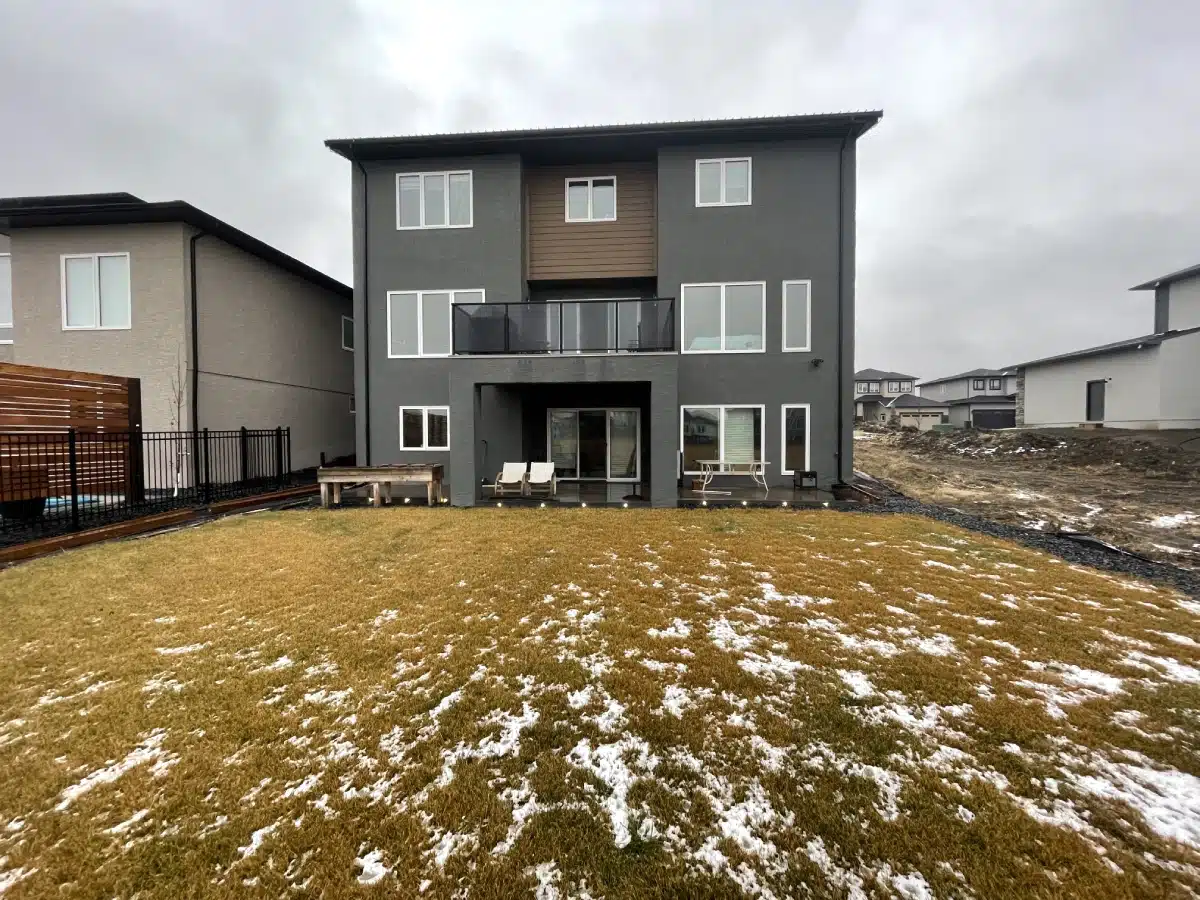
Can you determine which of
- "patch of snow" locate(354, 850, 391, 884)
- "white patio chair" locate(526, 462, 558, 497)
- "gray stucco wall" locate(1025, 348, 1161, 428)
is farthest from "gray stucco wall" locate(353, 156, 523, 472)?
"gray stucco wall" locate(1025, 348, 1161, 428)

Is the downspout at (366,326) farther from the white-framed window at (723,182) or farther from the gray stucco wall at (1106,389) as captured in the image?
the gray stucco wall at (1106,389)

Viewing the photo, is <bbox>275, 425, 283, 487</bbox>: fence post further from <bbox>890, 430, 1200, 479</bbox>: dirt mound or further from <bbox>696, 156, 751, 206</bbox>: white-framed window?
<bbox>890, 430, 1200, 479</bbox>: dirt mound

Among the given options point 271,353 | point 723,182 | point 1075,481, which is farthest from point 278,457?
point 1075,481

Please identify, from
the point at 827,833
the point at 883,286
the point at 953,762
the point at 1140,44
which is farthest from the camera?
the point at 883,286

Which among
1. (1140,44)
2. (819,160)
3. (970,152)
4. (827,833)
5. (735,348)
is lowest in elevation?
(827,833)

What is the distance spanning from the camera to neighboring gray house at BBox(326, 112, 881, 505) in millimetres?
12609

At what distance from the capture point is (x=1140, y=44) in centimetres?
2259

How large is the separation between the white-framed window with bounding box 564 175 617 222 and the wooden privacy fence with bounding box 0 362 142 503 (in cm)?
1160

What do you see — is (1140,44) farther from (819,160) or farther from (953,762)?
(953,762)

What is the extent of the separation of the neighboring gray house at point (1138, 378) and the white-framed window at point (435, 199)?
3389cm

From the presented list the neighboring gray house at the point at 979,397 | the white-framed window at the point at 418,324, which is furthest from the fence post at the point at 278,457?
the neighboring gray house at the point at 979,397

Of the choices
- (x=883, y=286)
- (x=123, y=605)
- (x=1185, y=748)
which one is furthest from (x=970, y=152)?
(x=123, y=605)

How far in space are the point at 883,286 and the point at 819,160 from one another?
66.7 metres

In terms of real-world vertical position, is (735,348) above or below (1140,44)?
below
